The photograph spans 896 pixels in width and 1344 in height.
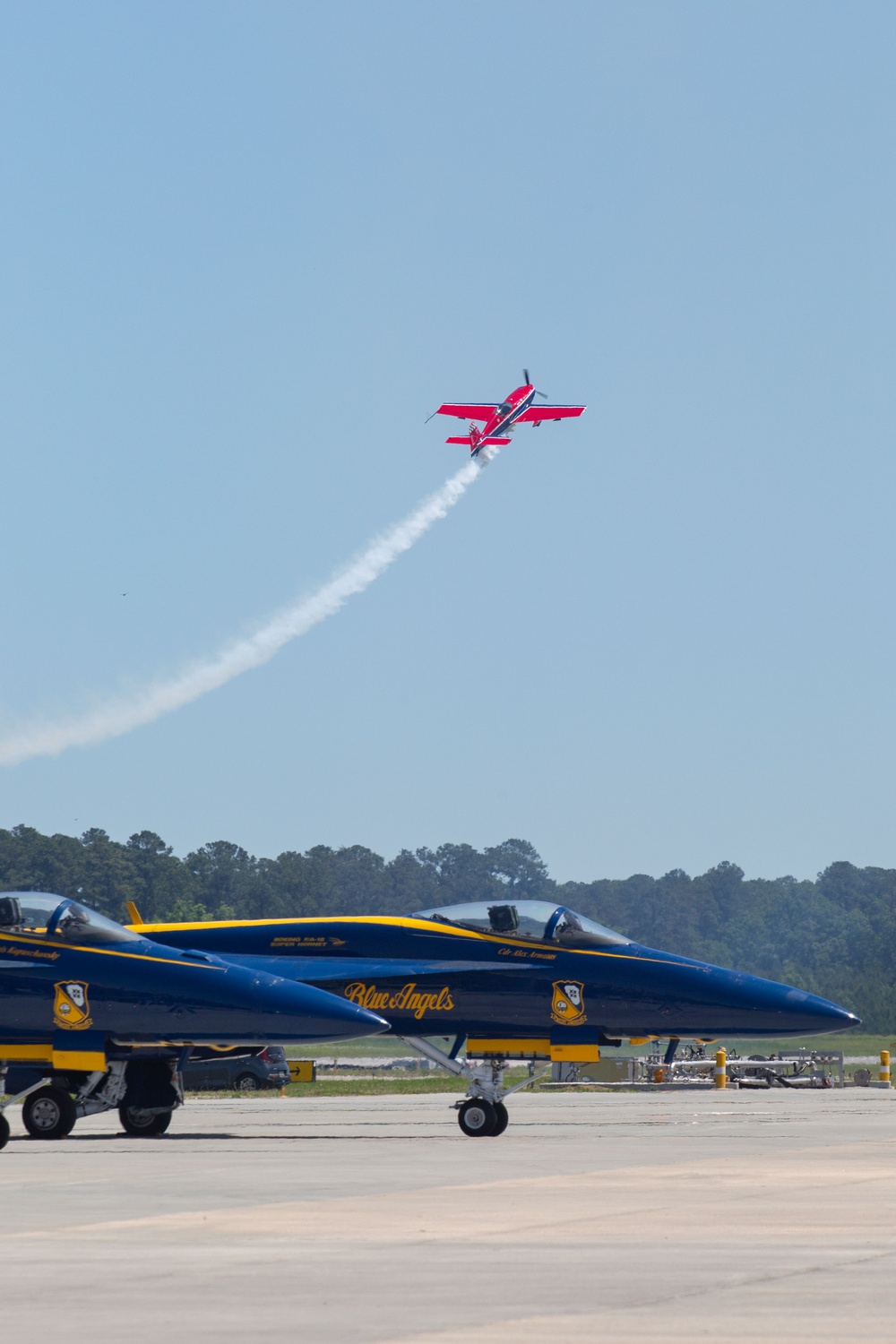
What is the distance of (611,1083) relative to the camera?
51562 millimetres

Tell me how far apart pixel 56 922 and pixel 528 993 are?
21.1 ft

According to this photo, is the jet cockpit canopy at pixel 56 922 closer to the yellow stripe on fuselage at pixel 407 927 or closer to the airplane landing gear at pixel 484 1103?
the yellow stripe on fuselage at pixel 407 927

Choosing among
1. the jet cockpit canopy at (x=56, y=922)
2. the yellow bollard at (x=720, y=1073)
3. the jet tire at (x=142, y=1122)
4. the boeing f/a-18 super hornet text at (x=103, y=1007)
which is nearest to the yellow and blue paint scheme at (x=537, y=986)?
the boeing f/a-18 super hornet text at (x=103, y=1007)

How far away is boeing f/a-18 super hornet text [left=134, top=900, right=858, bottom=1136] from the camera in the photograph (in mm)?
24641

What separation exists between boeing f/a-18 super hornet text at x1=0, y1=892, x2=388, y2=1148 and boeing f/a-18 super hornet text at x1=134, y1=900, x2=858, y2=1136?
222cm

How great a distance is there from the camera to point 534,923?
2578cm

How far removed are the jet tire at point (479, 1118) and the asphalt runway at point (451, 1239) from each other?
0.46 metres

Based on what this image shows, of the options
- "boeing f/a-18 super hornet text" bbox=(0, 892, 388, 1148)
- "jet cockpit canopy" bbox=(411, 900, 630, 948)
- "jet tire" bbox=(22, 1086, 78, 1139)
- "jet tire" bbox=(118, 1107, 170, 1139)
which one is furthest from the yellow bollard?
"jet tire" bbox=(22, 1086, 78, 1139)

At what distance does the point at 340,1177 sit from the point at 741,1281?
8556 mm

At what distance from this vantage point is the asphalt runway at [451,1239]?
9320mm

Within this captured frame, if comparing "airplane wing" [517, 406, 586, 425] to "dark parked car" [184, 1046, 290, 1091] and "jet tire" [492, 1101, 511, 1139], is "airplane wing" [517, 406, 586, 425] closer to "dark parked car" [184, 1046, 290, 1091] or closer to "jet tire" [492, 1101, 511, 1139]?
"dark parked car" [184, 1046, 290, 1091]

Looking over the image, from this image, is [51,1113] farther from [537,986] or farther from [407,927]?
→ [537,986]

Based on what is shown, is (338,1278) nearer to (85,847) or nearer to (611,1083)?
(611,1083)

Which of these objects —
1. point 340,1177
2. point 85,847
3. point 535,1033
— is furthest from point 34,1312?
point 85,847
